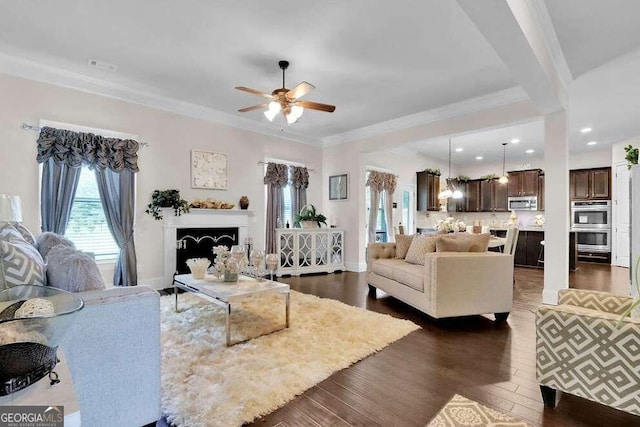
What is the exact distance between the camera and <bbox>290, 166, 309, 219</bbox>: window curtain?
21.1ft

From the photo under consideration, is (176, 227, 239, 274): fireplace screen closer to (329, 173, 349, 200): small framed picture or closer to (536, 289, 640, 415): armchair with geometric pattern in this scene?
(329, 173, 349, 200): small framed picture

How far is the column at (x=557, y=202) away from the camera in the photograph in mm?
3883

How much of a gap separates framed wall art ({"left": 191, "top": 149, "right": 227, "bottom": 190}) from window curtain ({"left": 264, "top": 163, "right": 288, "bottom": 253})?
34.5 inches

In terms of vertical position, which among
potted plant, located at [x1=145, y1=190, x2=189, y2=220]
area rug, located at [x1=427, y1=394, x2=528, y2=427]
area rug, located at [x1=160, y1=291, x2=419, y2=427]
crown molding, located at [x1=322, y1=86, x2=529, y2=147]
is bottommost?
area rug, located at [x1=427, y1=394, x2=528, y2=427]

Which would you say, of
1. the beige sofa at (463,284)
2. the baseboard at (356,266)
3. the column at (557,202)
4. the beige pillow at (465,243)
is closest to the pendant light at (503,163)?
the column at (557,202)

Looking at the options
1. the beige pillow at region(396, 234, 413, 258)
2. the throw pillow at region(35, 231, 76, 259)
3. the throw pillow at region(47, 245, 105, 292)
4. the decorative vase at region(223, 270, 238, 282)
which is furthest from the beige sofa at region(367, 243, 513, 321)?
the throw pillow at region(35, 231, 76, 259)

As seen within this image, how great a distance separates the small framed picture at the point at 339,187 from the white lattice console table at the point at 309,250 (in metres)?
0.75

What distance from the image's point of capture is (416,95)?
4531 millimetres

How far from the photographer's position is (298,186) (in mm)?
6492

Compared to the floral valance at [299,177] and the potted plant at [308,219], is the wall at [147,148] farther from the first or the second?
the potted plant at [308,219]

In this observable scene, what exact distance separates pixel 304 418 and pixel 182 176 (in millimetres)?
4202

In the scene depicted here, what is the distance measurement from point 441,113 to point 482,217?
5.79 meters

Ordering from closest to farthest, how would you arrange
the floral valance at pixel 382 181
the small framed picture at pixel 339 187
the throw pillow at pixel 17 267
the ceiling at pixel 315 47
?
the throw pillow at pixel 17 267, the ceiling at pixel 315 47, the small framed picture at pixel 339 187, the floral valance at pixel 382 181

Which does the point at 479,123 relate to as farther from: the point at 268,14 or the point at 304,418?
the point at 304,418
